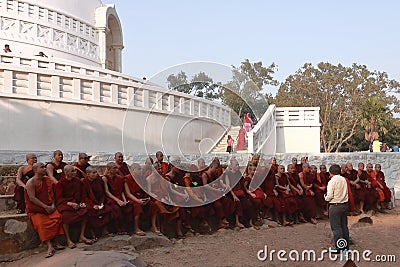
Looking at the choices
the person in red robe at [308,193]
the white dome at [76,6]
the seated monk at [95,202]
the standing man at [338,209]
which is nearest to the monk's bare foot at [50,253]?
the seated monk at [95,202]

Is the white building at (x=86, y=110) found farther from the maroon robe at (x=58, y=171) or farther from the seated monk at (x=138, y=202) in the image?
the maroon robe at (x=58, y=171)

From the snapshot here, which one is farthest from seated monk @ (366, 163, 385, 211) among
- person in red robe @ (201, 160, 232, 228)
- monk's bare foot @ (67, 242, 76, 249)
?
monk's bare foot @ (67, 242, 76, 249)

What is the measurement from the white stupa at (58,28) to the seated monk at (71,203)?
10478mm

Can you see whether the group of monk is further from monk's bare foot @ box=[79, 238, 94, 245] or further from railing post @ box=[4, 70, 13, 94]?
railing post @ box=[4, 70, 13, 94]

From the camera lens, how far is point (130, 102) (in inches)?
603

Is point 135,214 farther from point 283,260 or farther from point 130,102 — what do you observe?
point 130,102

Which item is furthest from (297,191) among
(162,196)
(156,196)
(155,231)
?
(155,231)

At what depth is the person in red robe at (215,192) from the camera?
9.05 m

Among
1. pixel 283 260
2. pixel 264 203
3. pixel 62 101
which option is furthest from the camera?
pixel 62 101

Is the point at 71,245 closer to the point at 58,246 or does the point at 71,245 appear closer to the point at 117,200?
the point at 58,246

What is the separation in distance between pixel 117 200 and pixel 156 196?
728 mm

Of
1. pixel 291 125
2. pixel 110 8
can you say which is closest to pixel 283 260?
pixel 291 125

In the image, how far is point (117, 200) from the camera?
313 inches

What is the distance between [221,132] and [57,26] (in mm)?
9783
